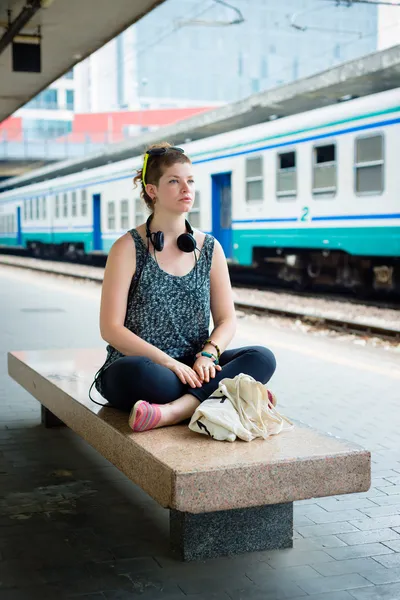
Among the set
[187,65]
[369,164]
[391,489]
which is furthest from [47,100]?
[391,489]

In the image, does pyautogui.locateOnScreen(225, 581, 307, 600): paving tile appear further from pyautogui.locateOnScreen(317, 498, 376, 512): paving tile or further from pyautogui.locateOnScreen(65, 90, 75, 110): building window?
pyautogui.locateOnScreen(65, 90, 75, 110): building window

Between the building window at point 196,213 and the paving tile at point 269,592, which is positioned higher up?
the building window at point 196,213

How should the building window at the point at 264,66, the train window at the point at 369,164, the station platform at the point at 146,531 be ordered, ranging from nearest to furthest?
the station platform at the point at 146,531 < the train window at the point at 369,164 < the building window at the point at 264,66

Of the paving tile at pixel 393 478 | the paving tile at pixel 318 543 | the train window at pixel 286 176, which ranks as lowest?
the paving tile at pixel 393 478

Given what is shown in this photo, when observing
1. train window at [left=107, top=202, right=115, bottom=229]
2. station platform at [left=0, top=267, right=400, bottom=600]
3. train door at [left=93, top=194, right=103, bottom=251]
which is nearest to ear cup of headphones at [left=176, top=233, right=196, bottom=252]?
station platform at [left=0, top=267, right=400, bottom=600]

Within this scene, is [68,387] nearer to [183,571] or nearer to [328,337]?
[183,571]

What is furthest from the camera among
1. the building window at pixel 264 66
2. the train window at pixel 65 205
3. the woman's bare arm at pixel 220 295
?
the building window at pixel 264 66

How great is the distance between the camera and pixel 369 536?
12.4ft

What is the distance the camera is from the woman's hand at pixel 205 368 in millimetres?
3953

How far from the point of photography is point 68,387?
477cm

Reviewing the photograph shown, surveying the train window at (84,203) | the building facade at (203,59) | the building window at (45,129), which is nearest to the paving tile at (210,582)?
the train window at (84,203)

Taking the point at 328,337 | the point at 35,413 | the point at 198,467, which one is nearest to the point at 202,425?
the point at 198,467

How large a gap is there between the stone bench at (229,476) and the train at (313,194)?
31.5 ft

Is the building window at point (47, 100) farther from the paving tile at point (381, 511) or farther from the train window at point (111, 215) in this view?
the paving tile at point (381, 511)
